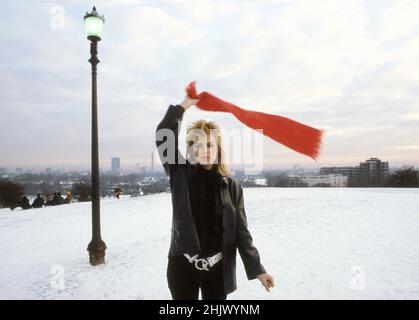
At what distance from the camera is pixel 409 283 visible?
16.4ft

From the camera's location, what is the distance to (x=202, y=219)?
2.39 m

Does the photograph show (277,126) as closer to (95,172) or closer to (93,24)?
(95,172)

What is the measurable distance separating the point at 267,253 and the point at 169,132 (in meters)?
5.26

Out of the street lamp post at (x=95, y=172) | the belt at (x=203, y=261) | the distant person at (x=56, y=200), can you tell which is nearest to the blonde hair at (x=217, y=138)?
the belt at (x=203, y=261)

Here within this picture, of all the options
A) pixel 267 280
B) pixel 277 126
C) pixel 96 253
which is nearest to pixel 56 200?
pixel 96 253

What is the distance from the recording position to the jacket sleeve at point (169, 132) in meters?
2.30

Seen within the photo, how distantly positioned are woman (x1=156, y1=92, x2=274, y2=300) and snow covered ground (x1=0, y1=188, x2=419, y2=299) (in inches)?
98.3

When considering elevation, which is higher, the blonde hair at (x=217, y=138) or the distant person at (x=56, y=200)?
the blonde hair at (x=217, y=138)

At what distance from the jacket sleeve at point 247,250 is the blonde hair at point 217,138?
0.93 ft

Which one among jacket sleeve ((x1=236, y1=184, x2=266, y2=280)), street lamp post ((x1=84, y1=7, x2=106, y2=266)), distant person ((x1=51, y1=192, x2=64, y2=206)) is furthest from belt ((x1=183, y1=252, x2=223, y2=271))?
distant person ((x1=51, y1=192, x2=64, y2=206))

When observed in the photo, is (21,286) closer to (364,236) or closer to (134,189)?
(364,236)

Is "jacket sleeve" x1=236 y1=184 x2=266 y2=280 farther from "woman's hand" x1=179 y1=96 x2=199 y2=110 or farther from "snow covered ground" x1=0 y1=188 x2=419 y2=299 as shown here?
"snow covered ground" x1=0 y1=188 x2=419 y2=299

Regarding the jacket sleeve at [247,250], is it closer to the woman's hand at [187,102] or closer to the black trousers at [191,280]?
the black trousers at [191,280]
